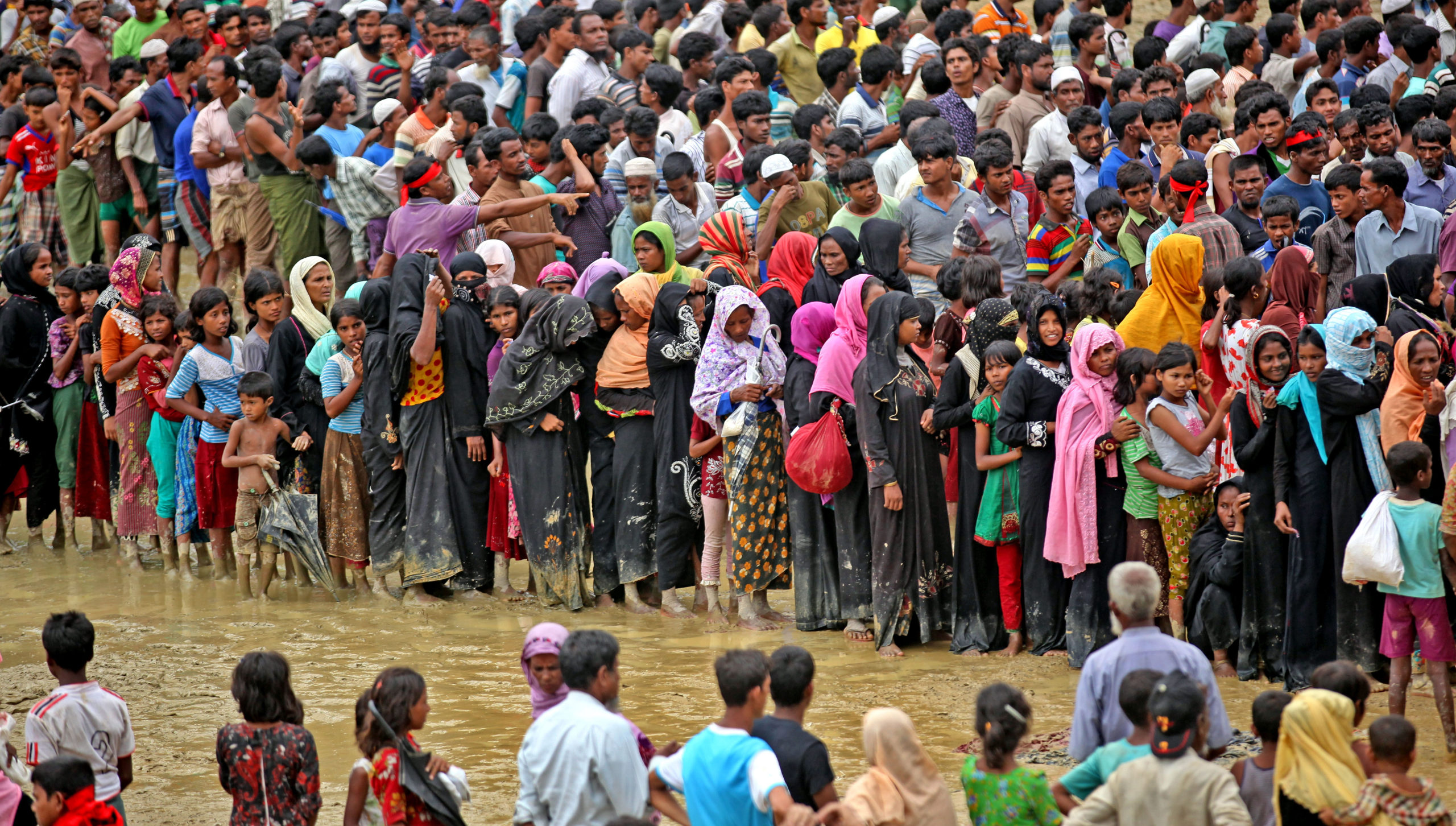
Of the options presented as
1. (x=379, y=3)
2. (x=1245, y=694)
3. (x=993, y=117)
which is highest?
(x=379, y=3)

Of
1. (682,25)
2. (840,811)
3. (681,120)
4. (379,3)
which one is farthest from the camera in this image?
(682,25)

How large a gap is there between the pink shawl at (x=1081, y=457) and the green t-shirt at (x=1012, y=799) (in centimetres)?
331

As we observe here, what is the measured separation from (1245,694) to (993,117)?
20.1 feet

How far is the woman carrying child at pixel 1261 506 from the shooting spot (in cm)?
714

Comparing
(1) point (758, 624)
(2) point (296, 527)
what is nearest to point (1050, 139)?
(1) point (758, 624)

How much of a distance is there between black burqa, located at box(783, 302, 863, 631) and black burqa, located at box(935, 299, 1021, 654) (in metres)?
0.71

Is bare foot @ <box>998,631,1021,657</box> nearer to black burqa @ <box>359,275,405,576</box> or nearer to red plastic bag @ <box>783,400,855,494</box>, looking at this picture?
red plastic bag @ <box>783,400,855,494</box>

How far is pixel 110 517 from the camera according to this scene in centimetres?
1136

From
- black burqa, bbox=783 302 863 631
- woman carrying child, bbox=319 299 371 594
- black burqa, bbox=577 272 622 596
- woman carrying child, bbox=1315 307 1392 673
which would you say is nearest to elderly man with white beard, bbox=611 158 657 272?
black burqa, bbox=577 272 622 596

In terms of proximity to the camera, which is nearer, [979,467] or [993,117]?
[979,467]

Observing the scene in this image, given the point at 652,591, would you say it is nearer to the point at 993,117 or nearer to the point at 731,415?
the point at 731,415

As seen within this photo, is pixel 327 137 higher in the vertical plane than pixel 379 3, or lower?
lower

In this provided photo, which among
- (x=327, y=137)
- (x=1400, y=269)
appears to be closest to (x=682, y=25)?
(x=327, y=137)

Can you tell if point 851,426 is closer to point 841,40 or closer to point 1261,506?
point 1261,506
